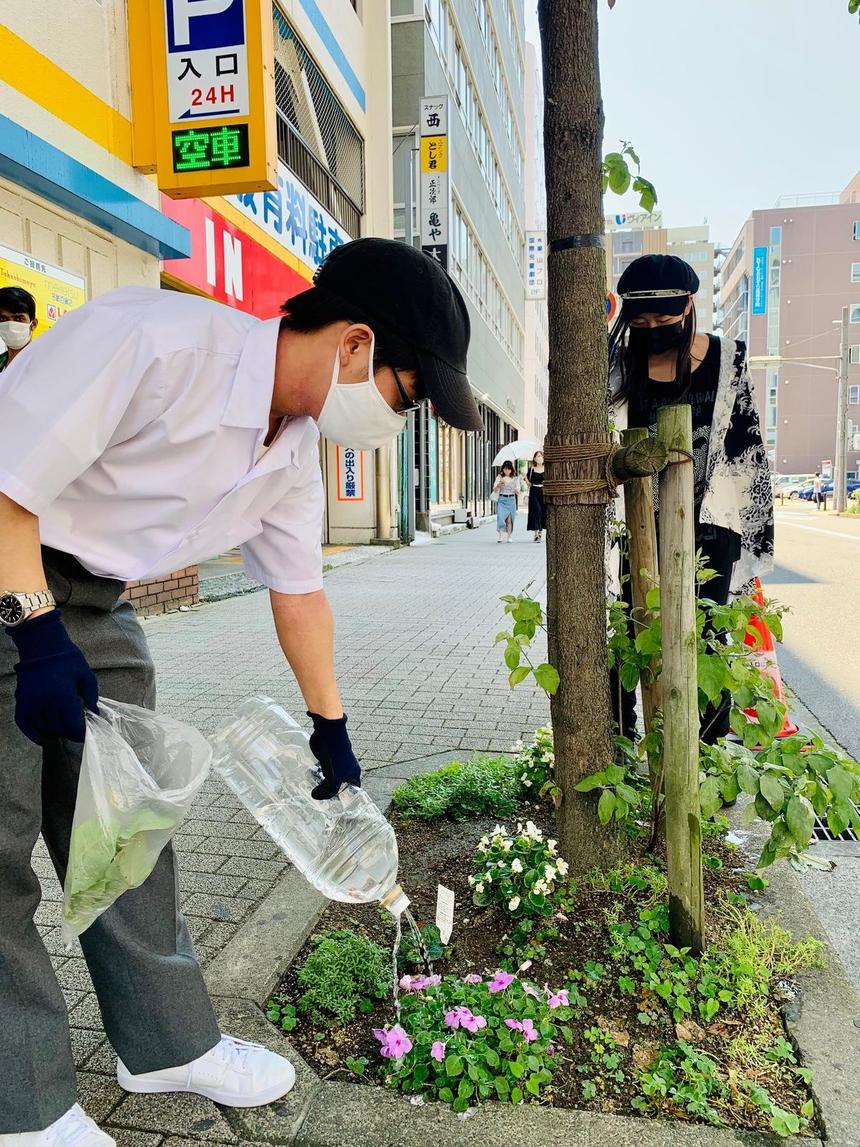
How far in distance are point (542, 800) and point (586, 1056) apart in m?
1.27

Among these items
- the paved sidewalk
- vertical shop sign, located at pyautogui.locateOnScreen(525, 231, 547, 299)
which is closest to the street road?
the paved sidewalk

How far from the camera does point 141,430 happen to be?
1.51 m

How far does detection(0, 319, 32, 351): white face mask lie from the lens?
394cm

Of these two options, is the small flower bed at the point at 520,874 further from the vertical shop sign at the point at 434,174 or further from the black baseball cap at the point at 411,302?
the vertical shop sign at the point at 434,174

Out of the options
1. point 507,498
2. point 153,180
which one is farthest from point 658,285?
point 507,498

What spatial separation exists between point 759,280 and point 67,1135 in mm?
85902

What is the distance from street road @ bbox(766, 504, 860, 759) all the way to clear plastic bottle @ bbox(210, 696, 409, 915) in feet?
9.49

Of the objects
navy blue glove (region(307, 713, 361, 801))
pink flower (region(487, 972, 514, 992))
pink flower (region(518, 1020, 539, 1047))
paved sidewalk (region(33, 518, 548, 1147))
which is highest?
navy blue glove (region(307, 713, 361, 801))

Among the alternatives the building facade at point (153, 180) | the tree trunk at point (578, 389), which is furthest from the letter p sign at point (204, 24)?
the tree trunk at point (578, 389)

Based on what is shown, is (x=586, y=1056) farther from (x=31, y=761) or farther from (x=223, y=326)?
(x=223, y=326)

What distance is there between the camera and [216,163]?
6477 mm

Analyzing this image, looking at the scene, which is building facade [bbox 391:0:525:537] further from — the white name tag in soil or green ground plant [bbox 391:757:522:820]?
the white name tag in soil

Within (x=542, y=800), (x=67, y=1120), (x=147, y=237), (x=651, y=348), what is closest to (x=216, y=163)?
(x=147, y=237)

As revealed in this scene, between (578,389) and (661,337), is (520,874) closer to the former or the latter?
(578,389)
